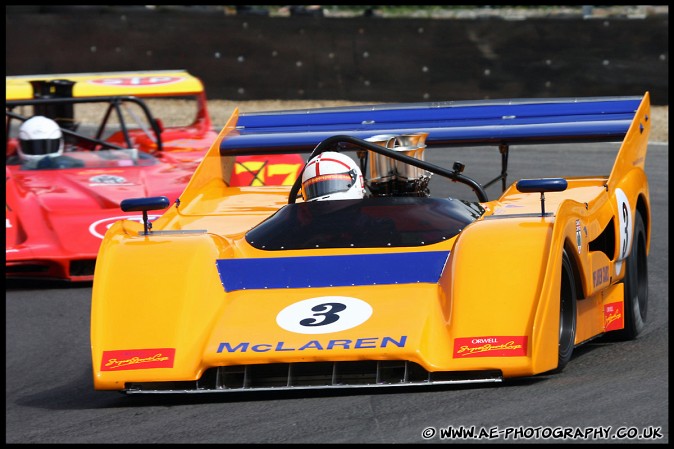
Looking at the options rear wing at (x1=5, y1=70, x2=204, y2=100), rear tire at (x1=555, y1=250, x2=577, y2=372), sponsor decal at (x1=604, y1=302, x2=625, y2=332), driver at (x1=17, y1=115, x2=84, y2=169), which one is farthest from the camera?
rear wing at (x1=5, y1=70, x2=204, y2=100)

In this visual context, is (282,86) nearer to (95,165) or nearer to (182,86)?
(182,86)

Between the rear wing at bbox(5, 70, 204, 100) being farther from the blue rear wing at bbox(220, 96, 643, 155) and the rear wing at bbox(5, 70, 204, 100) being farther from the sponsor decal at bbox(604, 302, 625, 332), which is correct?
the sponsor decal at bbox(604, 302, 625, 332)

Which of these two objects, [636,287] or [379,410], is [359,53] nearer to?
[636,287]

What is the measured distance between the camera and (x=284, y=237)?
6289mm

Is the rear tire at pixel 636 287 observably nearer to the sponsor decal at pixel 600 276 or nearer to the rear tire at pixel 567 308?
the sponsor decal at pixel 600 276

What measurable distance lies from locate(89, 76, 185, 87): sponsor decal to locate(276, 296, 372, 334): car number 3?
8.22m

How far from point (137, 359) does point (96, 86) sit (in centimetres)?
817

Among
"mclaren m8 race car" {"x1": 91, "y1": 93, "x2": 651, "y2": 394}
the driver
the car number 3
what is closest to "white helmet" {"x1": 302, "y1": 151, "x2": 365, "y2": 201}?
"mclaren m8 race car" {"x1": 91, "y1": 93, "x2": 651, "y2": 394}

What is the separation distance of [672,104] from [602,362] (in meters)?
11.2

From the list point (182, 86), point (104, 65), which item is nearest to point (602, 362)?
point (182, 86)

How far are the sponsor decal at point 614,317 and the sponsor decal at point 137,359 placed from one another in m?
2.36

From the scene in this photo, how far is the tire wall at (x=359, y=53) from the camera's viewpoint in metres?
16.8

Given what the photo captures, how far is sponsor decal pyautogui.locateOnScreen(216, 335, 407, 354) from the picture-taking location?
17.1 ft

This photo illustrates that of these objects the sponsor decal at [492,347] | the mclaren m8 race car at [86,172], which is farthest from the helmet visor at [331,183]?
the mclaren m8 race car at [86,172]
